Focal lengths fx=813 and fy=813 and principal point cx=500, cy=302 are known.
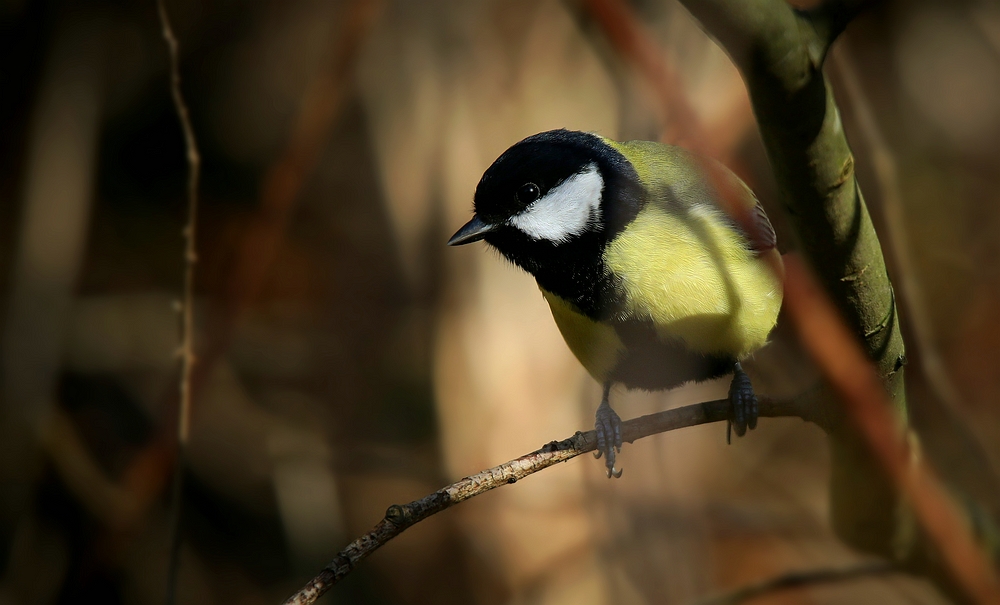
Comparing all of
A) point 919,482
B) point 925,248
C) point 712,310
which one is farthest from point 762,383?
point 925,248

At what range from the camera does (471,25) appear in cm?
306

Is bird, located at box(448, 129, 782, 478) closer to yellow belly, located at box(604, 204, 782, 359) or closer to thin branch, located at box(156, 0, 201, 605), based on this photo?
yellow belly, located at box(604, 204, 782, 359)

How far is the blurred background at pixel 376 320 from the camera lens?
2766mm

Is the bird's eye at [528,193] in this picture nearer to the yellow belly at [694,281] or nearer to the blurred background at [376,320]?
the yellow belly at [694,281]

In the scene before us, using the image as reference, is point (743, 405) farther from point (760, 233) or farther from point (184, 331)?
point (184, 331)

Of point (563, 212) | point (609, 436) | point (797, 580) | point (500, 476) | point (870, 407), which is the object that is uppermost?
point (563, 212)

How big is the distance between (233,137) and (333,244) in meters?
0.66

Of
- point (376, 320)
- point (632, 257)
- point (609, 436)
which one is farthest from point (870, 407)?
point (376, 320)

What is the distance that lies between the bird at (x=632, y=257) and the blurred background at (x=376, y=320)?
74 cm

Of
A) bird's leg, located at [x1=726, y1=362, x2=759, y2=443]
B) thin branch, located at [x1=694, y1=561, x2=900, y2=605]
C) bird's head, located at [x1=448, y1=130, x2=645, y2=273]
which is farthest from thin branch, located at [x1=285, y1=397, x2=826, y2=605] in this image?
thin branch, located at [x1=694, y1=561, x2=900, y2=605]

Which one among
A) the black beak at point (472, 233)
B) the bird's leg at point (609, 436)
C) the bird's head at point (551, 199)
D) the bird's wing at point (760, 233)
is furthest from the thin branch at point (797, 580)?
the black beak at point (472, 233)

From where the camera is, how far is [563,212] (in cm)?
170

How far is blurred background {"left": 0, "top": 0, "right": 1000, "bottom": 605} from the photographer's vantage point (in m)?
2.77

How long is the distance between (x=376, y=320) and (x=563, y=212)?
7.17 ft
